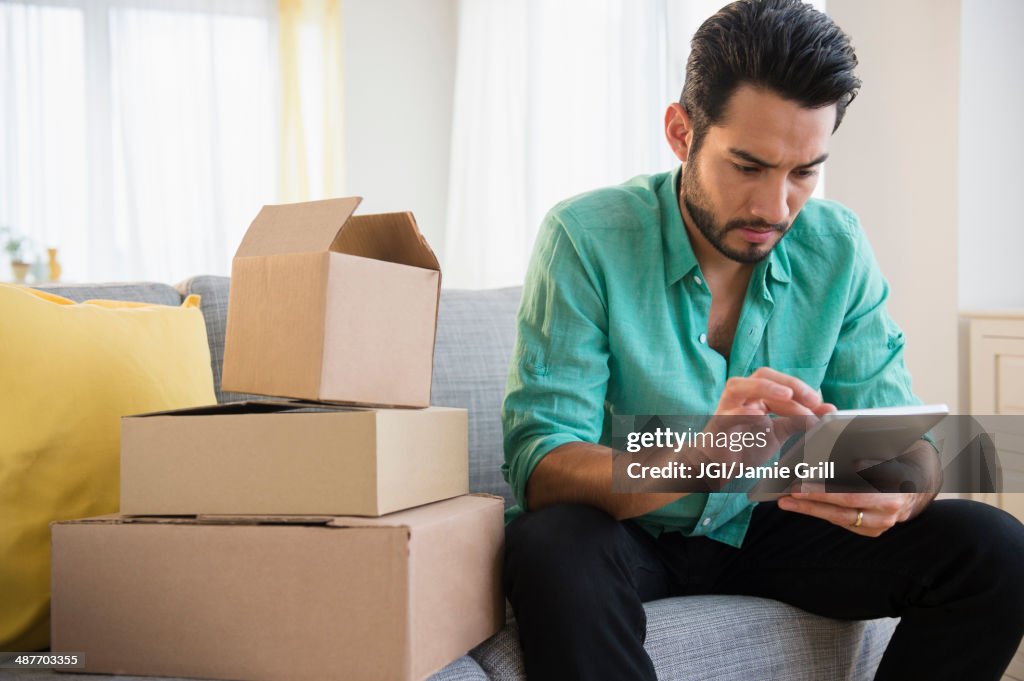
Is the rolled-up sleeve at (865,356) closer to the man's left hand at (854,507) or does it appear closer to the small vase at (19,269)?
the man's left hand at (854,507)

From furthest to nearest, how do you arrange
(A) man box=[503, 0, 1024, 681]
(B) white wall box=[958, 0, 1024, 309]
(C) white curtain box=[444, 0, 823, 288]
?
(C) white curtain box=[444, 0, 823, 288] < (B) white wall box=[958, 0, 1024, 309] < (A) man box=[503, 0, 1024, 681]

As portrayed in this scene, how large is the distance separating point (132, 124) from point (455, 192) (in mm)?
1552

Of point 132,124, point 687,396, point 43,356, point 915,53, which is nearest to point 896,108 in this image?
point 915,53

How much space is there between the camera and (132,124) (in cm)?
441

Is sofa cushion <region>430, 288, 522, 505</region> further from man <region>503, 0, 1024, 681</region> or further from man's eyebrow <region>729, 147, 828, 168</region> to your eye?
man's eyebrow <region>729, 147, 828, 168</region>

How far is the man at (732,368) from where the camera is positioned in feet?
3.60

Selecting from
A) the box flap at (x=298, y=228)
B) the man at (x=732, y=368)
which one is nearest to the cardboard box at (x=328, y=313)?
the box flap at (x=298, y=228)

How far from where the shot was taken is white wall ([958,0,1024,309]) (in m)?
2.01

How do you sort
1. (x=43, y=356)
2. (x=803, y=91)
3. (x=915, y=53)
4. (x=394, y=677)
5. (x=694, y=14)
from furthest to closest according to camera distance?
(x=694, y=14), (x=915, y=53), (x=803, y=91), (x=43, y=356), (x=394, y=677)

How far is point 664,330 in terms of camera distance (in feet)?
4.16

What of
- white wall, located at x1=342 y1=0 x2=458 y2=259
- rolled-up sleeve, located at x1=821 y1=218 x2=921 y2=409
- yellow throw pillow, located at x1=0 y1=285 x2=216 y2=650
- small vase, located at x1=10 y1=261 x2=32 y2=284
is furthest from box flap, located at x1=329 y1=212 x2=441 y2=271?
small vase, located at x1=10 y1=261 x2=32 y2=284

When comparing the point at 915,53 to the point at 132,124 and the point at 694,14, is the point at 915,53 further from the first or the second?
the point at 132,124

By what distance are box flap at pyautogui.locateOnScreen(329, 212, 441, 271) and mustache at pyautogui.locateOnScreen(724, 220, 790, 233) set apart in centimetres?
42

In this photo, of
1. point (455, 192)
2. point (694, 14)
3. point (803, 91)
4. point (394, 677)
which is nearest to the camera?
point (394, 677)
